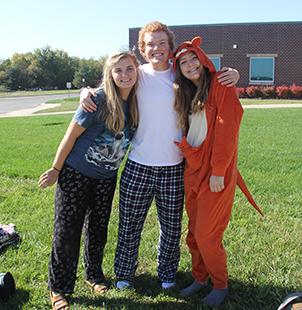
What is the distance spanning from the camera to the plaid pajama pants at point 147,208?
310 cm

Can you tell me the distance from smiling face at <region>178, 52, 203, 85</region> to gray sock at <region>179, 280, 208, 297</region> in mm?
1491

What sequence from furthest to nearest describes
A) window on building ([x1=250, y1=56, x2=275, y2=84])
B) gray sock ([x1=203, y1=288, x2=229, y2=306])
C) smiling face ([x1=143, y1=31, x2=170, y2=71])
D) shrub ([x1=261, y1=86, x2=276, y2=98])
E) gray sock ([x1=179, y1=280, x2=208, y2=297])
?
1. window on building ([x1=250, y1=56, x2=275, y2=84])
2. shrub ([x1=261, y1=86, x2=276, y2=98])
3. gray sock ([x1=179, y1=280, x2=208, y2=297])
4. gray sock ([x1=203, y1=288, x2=229, y2=306])
5. smiling face ([x1=143, y1=31, x2=170, y2=71])

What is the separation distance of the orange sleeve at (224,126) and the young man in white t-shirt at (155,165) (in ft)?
0.27

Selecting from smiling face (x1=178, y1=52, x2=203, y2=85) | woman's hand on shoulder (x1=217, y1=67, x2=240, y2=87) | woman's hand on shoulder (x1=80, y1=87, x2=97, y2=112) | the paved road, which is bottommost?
the paved road

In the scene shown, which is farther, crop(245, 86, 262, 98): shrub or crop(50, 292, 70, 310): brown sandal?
crop(245, 86, 262, 98): shrub

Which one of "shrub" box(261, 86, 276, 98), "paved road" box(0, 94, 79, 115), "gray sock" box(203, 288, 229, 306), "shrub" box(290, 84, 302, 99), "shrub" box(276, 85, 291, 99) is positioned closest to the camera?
"gray sock" box(203, 288, 229, 306)

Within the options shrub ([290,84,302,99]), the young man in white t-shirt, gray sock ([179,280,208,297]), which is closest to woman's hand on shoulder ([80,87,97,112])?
the young man in white t-shirt

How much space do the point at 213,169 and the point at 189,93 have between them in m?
0.52

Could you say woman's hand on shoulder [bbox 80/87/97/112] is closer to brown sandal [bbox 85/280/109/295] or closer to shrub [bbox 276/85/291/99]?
brown sandal [bbox 85/280/109/295]

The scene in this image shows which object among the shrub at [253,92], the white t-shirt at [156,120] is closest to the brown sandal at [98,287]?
the white t-shirt at [156,120]

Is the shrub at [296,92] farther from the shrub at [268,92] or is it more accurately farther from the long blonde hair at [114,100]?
the long blonde hair at [114,100]

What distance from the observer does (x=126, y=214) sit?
320 cm

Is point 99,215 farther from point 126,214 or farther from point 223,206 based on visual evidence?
point 223,206

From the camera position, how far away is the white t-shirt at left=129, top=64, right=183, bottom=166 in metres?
2.97
